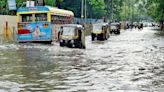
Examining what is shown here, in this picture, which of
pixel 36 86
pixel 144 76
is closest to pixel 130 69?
pixel 144 76

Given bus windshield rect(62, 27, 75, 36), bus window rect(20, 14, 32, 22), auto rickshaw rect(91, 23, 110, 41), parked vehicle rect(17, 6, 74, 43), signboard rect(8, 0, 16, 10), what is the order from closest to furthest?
bus windshield rect(62, 27, 75, 36)
parked vehicle rect(17, 6, 74, 43)
bus window rect(20, 14, 32, 22)
signboard rect(8, 0, 16, 10)
auto rickshaw rect(91, 23, 110, 41)

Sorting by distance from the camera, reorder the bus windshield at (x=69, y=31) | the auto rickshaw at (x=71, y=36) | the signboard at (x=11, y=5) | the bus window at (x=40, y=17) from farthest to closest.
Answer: the signboard at (x=11, y=5) → the bus window at (x=40, y=17) → the bus windshield at (x=69, y=31) → the auto rickshaw at (x=71, y=36)

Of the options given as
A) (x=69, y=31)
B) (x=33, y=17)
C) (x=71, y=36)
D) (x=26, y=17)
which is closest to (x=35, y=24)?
(x=33, y=17)

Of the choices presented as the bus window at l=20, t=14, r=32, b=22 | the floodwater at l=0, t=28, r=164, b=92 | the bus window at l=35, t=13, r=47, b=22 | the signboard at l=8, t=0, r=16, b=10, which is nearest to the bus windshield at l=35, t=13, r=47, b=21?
the bus window at l=35, t=13, r=47, b=22

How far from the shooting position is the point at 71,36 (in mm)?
34094

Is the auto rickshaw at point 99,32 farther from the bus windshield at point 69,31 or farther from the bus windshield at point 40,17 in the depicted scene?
the bus windshield at point 69,31

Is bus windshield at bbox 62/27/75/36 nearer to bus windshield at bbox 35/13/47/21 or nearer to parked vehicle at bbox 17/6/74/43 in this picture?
parked vehicle at bbox 17/6/74/43

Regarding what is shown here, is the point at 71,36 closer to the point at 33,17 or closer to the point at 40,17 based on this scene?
the point at 40,17

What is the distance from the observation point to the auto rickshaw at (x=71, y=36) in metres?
34.1

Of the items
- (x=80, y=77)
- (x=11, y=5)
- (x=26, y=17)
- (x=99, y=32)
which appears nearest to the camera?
(x=80, y=77)

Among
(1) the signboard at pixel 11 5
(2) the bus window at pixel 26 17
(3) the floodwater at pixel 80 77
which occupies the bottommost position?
(3) the floodwater at pixel 80 77

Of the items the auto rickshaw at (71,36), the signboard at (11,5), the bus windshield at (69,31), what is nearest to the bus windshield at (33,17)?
the auto rickshaw at (71,36)

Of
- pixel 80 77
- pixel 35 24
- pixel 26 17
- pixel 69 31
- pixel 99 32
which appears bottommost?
pixel 99 32

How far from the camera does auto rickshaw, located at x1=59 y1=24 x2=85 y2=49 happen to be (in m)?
34.1
